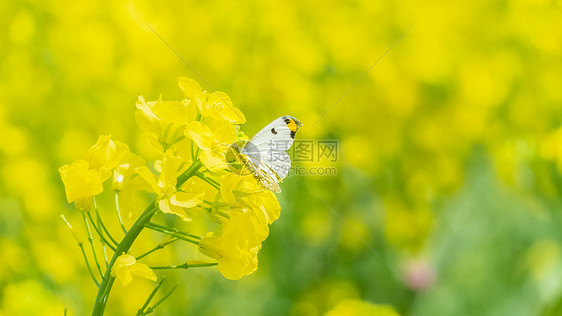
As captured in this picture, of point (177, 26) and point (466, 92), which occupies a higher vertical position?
point (177, 26)

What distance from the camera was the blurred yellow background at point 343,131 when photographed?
83.1 inches

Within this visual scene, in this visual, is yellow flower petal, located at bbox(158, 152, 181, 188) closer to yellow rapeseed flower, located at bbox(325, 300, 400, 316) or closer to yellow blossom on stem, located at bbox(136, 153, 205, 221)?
yellow blossom on stem, located at bbox(136, 153, 205, 221)

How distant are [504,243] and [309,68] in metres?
1.20

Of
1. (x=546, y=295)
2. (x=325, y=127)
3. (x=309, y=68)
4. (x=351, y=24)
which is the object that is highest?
(x=351, y=24)

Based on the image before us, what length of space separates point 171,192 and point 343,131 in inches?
76.6

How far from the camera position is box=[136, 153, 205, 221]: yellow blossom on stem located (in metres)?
0.86

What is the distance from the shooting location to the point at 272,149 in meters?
1.03

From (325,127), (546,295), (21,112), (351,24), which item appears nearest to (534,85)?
(351,24)

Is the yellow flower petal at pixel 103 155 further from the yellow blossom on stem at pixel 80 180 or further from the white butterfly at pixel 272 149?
the white butterfly at pixel 272 149

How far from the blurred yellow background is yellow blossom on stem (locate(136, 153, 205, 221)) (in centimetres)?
104

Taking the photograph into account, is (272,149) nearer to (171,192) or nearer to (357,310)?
(171,192)

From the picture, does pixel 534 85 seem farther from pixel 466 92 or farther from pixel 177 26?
pixel 177 26

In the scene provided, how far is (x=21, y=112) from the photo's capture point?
96.0 inches

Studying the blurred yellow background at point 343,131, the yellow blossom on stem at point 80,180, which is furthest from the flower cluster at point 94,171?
the blurred yellow background at point 343,131
